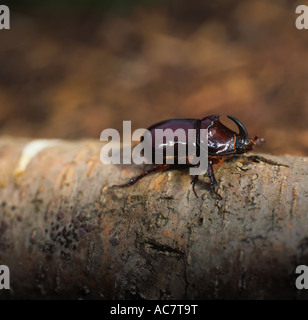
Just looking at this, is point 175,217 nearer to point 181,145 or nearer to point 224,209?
point 224,209

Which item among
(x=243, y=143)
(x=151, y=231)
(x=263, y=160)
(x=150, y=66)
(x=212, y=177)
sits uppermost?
(x=150, y=66)

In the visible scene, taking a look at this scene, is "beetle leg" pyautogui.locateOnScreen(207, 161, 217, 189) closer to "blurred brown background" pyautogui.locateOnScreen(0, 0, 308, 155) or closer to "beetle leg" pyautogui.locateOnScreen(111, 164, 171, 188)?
"beetle leg" pyautogui.locateOnScreen(111, 164, 171, 188)

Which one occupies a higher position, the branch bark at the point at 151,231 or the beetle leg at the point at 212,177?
the beetle leg at the point at 212,177

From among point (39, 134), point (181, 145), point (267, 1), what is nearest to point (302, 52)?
point (267, 1)

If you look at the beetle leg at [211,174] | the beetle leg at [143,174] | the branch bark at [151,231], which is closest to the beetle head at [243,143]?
the branch bark at [151,231]

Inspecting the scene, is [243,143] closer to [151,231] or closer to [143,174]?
[143,174]

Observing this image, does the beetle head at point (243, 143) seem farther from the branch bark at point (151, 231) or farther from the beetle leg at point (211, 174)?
the beetle leg at point (211, 174)

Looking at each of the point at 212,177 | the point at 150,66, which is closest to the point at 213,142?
the point at 212,177
